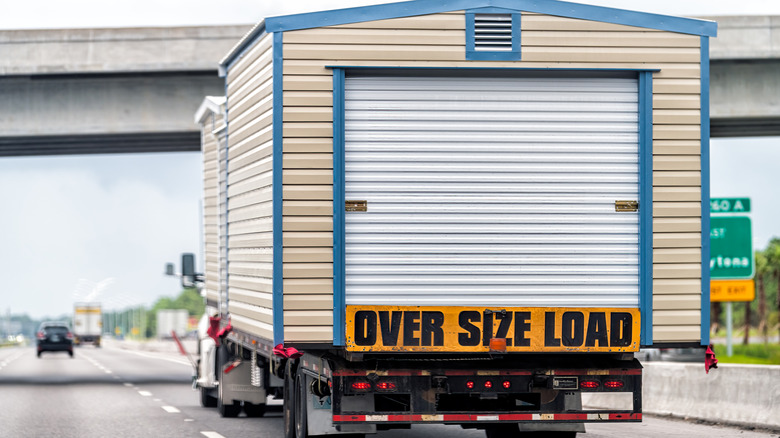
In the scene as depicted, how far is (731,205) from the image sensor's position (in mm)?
19953

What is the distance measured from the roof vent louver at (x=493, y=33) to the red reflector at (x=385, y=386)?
2763 mm

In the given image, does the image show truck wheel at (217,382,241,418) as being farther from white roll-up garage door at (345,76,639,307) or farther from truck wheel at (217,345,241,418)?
white roll-up garage door at (345,76,639,307)

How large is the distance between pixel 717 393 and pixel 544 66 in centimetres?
632

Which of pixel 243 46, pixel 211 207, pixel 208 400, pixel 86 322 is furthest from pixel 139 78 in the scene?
pixel 86 322

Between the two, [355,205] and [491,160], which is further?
[491,160]

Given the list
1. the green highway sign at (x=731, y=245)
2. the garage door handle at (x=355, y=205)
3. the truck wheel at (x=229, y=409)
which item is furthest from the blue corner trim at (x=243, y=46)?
the green highway sign at (x=731, y=245)

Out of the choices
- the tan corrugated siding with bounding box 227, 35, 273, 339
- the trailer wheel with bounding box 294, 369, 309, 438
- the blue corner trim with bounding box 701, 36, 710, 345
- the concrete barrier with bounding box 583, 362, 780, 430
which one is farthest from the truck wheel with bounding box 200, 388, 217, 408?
the blue corner trim with bounding box 701, 36, 710, 345

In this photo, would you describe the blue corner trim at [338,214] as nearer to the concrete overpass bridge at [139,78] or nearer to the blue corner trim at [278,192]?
the blue corner trim at [278,192]

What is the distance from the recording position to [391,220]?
9.73m

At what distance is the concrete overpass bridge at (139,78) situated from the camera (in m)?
24.7

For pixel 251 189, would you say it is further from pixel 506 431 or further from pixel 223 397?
pixel 223 397

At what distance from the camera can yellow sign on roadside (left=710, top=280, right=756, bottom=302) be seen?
71.6ft

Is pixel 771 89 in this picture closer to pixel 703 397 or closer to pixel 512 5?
pixel 703 397

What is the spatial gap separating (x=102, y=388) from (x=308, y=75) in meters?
16.2
